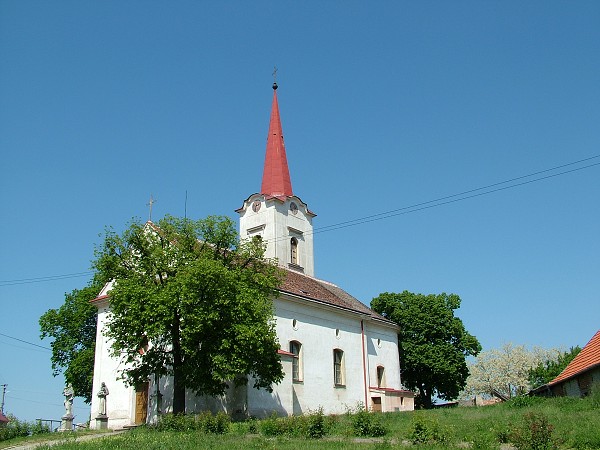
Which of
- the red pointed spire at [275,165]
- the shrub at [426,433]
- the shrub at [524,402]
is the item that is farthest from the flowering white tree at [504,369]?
the shrub at [426,433]

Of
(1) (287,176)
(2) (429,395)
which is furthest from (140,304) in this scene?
(2) (429,395)

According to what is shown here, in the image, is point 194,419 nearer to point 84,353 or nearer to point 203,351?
point 203,351

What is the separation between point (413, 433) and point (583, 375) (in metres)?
14.6

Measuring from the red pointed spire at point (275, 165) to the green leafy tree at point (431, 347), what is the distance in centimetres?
1234

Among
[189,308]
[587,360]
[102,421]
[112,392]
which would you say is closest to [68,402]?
[102,421]

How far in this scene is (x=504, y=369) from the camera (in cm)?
7594

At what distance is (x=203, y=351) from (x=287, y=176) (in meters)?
23.2

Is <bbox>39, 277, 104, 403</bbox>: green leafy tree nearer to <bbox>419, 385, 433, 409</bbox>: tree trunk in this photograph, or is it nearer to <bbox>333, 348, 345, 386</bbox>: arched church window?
<bbox>333, 348, 345, 386</bbox>: arched church window

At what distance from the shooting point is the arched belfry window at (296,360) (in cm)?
3413

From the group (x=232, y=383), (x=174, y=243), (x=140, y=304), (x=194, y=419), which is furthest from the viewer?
(x=232, y=383)

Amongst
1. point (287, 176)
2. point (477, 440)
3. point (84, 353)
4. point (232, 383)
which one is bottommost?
point (477, 440)

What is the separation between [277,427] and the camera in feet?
66.3

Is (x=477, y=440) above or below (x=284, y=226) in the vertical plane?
below

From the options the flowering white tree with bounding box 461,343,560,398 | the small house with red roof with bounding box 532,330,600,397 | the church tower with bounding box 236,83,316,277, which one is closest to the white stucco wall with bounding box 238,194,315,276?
the church tower with bounding box 236,83,316,277
